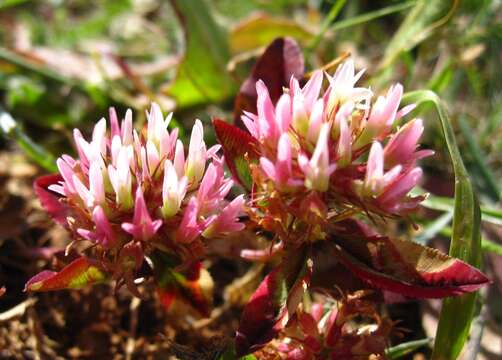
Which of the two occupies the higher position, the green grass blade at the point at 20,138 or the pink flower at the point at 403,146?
the pink flower at the point at 403,146

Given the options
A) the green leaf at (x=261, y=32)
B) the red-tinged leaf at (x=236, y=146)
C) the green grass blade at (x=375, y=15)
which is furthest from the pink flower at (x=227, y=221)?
the green leaf at (x=261, y=32)

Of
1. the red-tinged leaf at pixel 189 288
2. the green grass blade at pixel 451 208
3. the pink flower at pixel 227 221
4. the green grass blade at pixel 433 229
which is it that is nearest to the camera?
the pink flower at pixel 227 221

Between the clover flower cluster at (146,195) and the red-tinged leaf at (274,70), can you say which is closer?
the clover flower cluster at (146,195)

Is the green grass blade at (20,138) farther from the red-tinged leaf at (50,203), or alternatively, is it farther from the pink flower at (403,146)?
the pink flower at (403,146)

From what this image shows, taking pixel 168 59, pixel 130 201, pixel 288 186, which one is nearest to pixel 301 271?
pixel 288 186

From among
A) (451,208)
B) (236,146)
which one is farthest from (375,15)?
(236,146)

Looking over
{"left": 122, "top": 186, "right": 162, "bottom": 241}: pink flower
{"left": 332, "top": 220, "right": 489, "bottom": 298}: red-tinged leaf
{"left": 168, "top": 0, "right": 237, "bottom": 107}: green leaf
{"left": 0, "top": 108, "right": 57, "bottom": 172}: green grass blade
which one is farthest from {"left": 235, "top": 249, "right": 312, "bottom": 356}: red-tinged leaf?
{"left": 168, "top": 0, "right": 237, "bottom": 107}: green leaf
